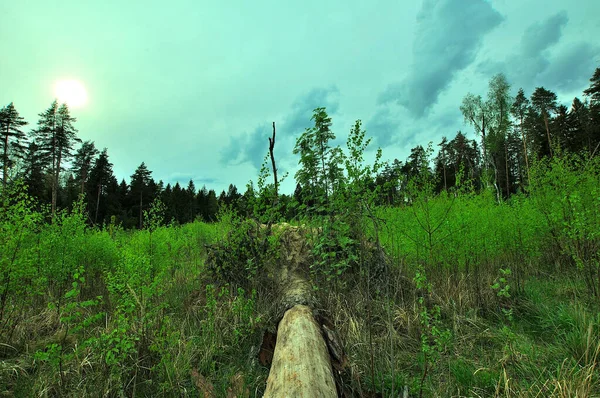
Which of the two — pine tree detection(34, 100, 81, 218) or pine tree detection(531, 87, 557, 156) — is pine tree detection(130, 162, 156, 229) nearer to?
pine tree detection(34, 100, 81, 218)

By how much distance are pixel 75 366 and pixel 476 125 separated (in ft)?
88.9

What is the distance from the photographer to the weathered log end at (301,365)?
1.82 m

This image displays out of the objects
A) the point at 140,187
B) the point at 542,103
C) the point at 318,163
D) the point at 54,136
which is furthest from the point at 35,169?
the point at 542,103

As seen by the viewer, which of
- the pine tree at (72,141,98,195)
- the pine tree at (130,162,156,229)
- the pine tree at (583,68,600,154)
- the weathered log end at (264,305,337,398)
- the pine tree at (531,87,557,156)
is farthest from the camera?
the pine tree at (130,162,156,229)

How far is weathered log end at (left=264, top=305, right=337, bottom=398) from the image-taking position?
71.8 inches

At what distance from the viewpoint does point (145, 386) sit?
2750 millimetres

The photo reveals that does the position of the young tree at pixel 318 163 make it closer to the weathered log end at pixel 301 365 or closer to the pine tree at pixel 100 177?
the weathered log end at pixel 301 365

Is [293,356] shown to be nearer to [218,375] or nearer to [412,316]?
[218,375]

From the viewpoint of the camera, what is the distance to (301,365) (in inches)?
81.7

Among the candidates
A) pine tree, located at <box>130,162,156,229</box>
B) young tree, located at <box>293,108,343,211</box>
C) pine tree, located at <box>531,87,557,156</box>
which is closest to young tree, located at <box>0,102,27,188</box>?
pine tree, located at <box>130,162,156,229</box>

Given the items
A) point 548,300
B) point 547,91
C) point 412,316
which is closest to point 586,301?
point 548,300

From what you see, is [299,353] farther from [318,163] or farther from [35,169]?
[35,169]

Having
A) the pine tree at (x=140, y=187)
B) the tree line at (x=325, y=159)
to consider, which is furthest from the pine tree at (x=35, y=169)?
the pine tree at (x=140, y=187)

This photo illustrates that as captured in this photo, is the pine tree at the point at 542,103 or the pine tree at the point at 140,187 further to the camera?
the pine tree at the point at 140,187
